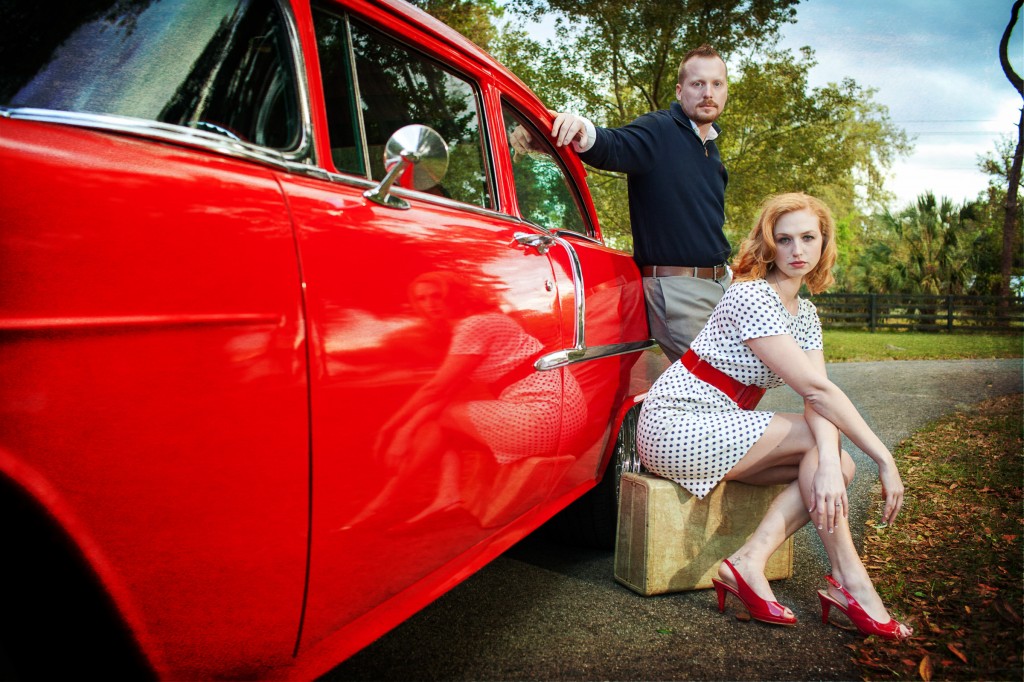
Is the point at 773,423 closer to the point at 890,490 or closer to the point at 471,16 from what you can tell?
the point at 890,490

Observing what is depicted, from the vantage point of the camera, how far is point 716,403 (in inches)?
107

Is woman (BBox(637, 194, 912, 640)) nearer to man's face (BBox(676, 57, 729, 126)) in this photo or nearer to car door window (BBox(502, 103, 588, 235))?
man's face (BBox(676, 57, 729, 126))

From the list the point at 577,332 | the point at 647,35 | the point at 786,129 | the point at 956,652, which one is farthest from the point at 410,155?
the point at 786,129

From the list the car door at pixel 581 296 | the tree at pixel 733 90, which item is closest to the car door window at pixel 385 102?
the car door at pixel 581 296

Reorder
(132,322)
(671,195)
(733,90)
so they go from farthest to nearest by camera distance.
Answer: (733,90), (671,195), (132,322)

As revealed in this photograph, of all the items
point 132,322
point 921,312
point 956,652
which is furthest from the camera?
point 921,312

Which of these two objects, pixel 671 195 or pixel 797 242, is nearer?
pixel 797 242

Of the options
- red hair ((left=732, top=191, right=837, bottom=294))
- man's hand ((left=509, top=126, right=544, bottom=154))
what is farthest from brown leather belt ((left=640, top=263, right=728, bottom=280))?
man's hand ((left=509, top=126, right=544, bottom=154))

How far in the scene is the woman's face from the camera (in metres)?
2.77

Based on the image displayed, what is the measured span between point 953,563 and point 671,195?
1.87 metres

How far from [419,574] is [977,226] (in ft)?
70.2

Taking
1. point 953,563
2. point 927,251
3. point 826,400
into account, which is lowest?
point 953,563

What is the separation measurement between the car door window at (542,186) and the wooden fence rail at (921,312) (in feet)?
50.3

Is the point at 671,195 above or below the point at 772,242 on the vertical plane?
above
